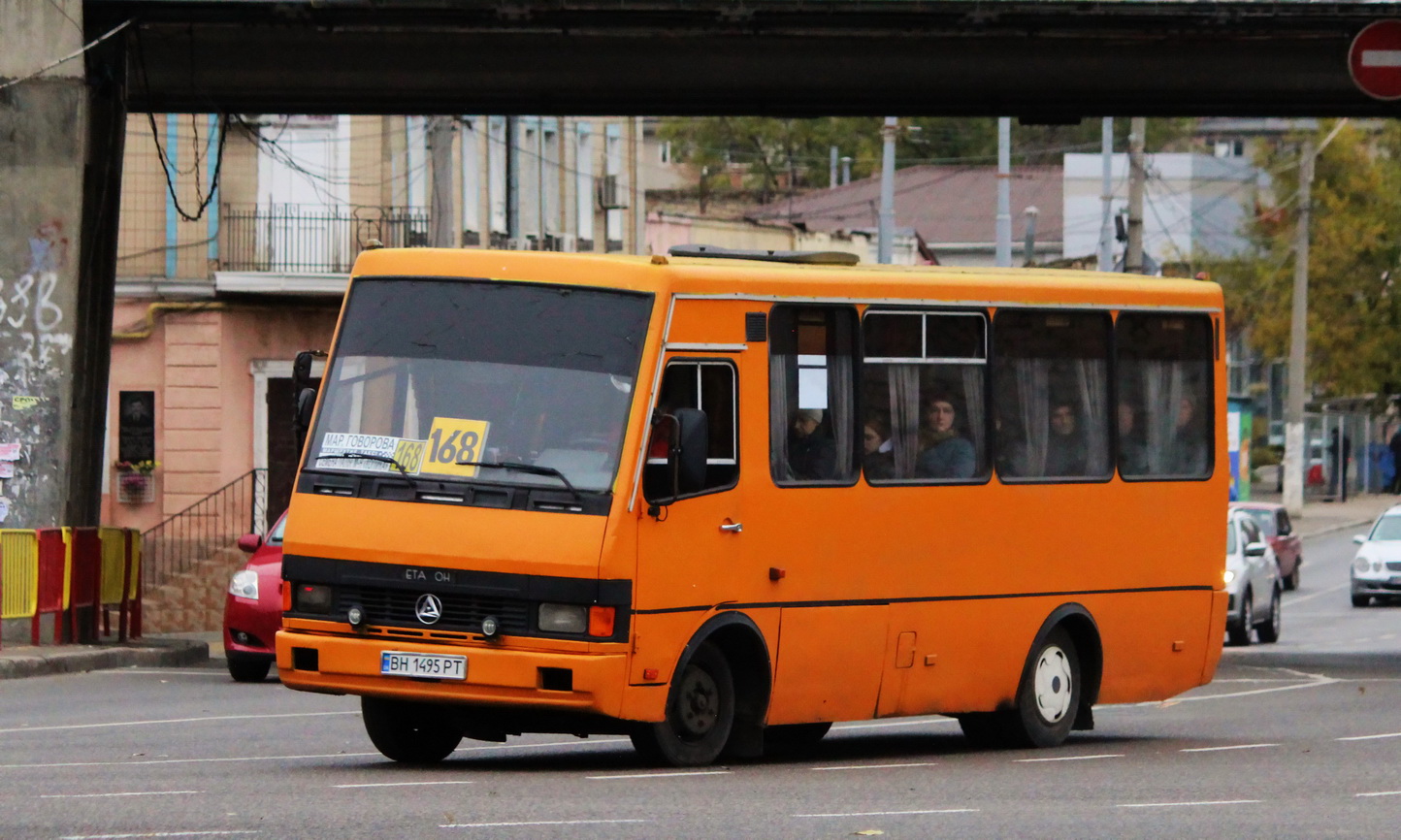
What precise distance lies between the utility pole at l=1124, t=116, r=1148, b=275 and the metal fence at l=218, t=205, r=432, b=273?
1274cm

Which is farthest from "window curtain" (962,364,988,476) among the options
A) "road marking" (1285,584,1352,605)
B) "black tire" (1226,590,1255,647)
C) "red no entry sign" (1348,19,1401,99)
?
"road marking" (1285,584,1352,605)

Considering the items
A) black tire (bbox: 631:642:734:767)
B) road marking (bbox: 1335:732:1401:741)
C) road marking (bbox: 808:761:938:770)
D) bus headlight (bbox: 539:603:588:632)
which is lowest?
road marking (bbox: 1335:732:1401:741)

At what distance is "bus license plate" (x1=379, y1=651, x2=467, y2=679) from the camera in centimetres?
1207

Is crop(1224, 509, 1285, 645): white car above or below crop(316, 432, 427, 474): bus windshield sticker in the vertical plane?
below

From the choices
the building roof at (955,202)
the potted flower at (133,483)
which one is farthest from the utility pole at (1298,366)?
the building roof at (955,202)

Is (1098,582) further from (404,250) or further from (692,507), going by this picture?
(404,250)

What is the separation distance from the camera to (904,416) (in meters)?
14.1

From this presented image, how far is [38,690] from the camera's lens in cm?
1942

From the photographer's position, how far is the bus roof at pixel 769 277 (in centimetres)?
1266

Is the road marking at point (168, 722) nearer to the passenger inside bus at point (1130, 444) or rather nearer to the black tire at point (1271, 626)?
the passenger inside bus at point (1130, 444)

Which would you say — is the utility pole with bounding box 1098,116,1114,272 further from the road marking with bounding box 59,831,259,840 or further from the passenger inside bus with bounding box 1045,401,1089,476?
the road marking with bounding box 59,831,259,840

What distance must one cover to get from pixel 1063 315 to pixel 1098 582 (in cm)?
162

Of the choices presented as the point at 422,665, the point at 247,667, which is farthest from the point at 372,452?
the point at 247,667

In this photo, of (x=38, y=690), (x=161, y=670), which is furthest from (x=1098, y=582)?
(x=161, y=670)
